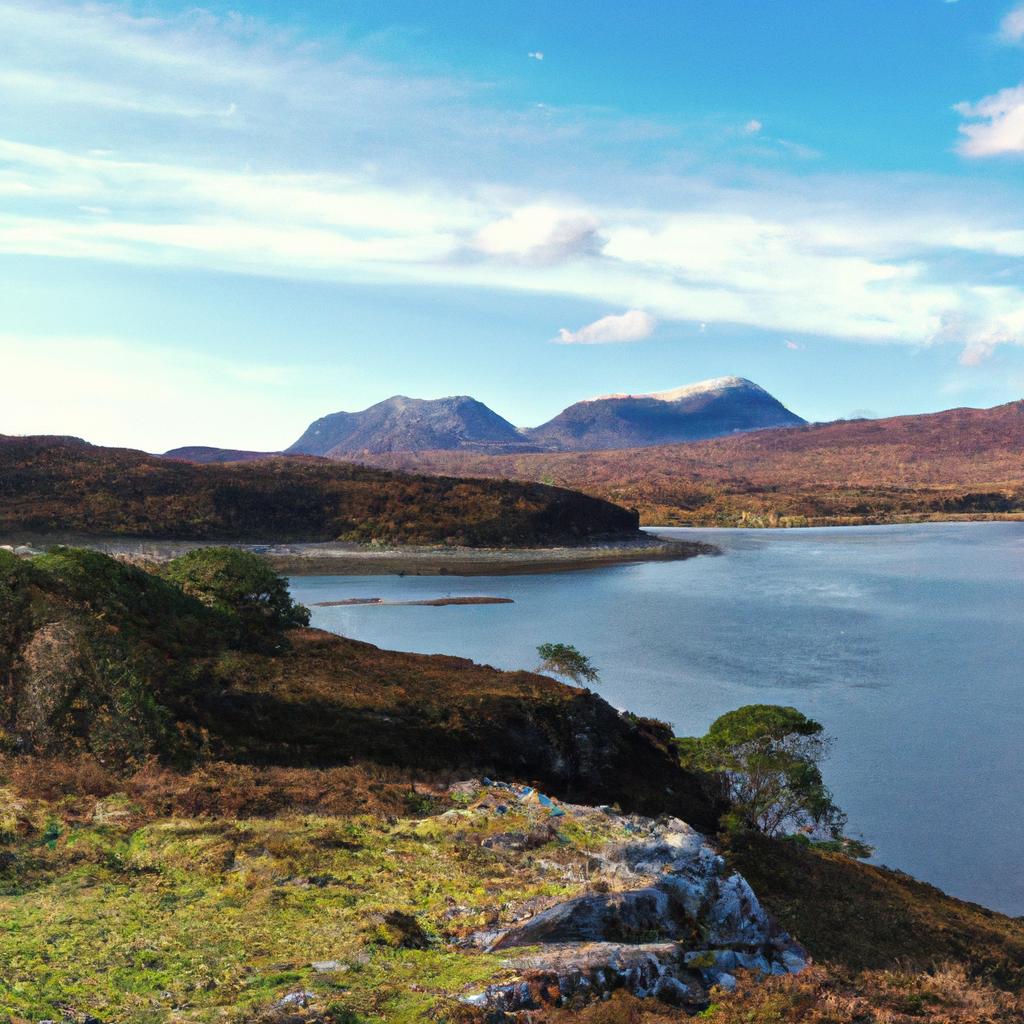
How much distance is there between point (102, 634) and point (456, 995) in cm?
919

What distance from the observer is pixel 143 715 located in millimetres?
10836

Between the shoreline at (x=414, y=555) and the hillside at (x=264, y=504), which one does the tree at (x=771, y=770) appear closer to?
the shoreline at (x=414, y=555)

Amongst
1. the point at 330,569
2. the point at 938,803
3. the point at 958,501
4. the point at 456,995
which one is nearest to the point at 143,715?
the point at 456,995

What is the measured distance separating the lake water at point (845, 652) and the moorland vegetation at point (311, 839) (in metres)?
4.98

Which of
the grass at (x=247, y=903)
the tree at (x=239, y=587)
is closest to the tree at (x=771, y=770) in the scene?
the grass at (x=247, y=903)

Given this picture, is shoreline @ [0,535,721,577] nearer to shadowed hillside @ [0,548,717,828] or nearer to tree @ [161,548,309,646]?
tree @ [161,548,309,646]

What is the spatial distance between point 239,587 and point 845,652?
30974 millimetres

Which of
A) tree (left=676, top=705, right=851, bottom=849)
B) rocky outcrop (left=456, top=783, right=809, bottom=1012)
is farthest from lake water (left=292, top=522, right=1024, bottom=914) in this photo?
rocky outcrop (left=456, top=783, right=809, bottom=1012)

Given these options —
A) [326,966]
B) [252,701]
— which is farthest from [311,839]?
[252,701]

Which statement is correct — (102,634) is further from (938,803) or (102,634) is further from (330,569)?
(330,569)

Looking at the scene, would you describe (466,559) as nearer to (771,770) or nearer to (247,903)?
(771,770)

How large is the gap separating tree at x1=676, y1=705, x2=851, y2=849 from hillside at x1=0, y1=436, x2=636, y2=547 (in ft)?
256

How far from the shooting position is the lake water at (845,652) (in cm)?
1903

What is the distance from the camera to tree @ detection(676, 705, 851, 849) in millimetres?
17094
